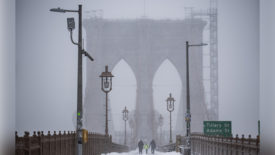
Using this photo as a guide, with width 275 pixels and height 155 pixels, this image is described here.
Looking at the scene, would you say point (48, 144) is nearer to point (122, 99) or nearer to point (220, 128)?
point (220, 128)

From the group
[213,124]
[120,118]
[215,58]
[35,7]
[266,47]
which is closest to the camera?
[266,47]

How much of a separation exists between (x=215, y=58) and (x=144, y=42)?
15.2 meters

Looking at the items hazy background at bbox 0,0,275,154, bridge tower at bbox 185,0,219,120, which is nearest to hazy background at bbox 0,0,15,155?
hazy background at bbox 0,0,275,154

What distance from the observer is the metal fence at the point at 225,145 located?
14.0 metres

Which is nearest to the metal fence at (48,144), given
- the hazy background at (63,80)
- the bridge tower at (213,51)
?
the hazy background at (63,80)

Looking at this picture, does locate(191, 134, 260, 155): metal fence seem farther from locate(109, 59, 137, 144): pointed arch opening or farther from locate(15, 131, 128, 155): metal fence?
locate(109, 59, 137, 144): pointed arch opening

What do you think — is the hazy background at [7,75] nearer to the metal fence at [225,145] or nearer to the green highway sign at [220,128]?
the metal fence at [225,145]

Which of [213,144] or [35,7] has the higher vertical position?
[35,7]

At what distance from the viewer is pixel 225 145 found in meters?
17.7

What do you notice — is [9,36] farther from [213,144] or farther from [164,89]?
[164,89]

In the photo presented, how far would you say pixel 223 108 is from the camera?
242 feet

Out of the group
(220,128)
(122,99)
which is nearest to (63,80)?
(122,99)

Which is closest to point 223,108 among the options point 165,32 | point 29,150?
point 165,32

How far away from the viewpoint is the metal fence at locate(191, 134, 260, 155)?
14.0m
